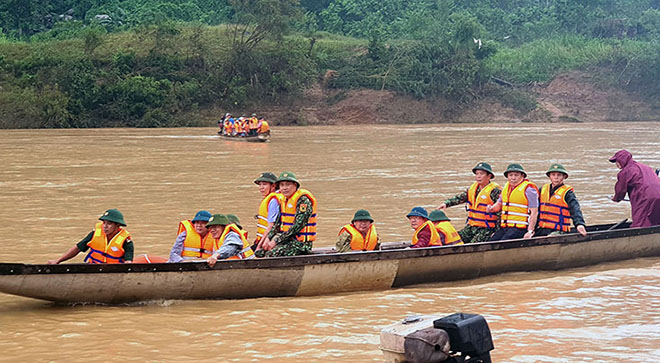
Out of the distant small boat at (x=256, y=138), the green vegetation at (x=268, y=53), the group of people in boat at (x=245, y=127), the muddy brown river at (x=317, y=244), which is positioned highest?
the green vegetation at (x=268, y=53)

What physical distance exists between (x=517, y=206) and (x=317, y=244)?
→ 111 inches

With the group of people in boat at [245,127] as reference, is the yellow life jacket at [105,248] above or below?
below

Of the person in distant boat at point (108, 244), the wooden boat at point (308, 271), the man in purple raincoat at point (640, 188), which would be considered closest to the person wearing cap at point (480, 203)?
the wooden boat at point (308, 271)

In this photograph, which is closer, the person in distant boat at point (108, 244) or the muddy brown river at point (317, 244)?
the muddy brown river at point (317, 244)

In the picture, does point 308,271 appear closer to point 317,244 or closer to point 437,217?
point 437,217

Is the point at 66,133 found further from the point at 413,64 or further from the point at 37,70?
the point at 413,64

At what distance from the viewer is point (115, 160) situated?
22156 mm

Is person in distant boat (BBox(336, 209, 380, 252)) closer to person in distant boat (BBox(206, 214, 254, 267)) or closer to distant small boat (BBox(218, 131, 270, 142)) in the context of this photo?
person in distant boat (BBox(206, 214, 254, 267))

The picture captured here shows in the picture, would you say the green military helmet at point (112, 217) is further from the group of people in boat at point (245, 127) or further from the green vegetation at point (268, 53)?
the green vegetation at point (268, 53)

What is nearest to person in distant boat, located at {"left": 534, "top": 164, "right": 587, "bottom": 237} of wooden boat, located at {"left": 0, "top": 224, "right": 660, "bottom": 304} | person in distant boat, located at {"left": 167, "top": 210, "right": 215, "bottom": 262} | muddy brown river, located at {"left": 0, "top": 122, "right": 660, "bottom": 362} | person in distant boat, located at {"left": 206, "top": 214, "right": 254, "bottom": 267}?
wooden boat, located at {"left": 0, "top": 224, "right": 660, "bottom": 304}

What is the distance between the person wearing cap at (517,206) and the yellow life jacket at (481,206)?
83 mm

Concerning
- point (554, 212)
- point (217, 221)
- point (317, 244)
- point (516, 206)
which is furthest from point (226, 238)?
point (554, 212)

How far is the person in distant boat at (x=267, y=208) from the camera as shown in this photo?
8523 mm

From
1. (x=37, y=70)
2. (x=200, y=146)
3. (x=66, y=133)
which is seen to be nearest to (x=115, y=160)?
(x=200, y=146)
